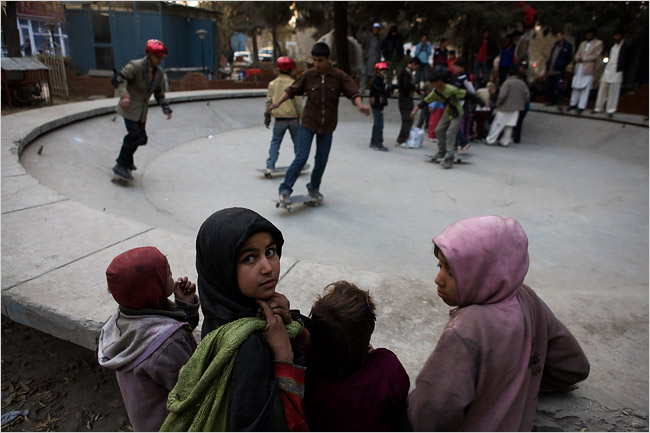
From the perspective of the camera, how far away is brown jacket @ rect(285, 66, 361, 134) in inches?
224

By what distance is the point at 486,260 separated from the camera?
152 cm

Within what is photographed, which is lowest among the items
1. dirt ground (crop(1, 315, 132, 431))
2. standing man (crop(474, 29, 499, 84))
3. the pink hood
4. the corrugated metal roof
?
dirt ground (crop(1, 315, 132, 431))

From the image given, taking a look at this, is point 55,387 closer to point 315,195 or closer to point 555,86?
point 315,195

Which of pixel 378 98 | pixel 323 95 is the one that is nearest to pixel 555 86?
pixel 378 98

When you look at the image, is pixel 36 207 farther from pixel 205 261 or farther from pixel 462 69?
pixel 462 69

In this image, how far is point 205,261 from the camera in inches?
60.1

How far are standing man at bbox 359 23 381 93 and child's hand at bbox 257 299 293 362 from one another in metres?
14.1

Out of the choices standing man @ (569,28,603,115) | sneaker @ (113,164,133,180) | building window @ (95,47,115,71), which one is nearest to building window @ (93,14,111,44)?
building window @ (95,47,115,71)

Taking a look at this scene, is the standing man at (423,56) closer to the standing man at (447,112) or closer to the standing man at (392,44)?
the standing man at (392,44)

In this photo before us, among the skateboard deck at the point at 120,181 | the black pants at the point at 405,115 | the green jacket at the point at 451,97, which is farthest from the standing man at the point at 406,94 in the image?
the skateboard deck at the point at 120,181

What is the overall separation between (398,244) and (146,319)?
11.9ft

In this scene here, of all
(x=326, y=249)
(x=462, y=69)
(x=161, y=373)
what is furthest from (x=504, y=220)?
(x=462, y=69)

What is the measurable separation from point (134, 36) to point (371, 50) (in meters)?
12.9

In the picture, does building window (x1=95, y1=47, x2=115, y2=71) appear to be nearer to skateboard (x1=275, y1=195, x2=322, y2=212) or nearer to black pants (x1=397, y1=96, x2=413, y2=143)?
black pants (x1=397, y1=96, x2=413, y2=143)
